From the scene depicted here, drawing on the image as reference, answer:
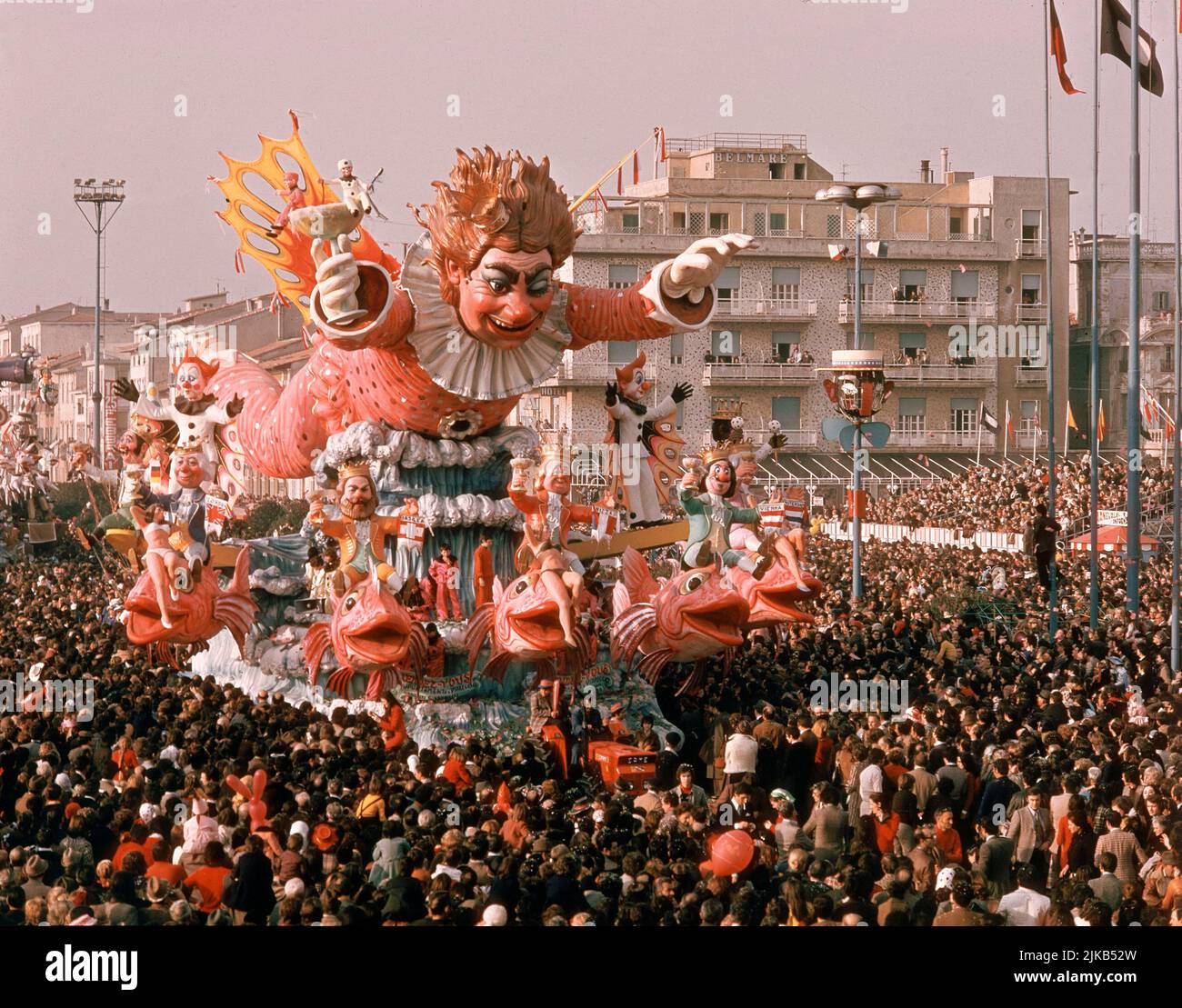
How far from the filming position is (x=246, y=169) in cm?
2559

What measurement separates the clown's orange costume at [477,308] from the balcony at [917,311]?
30.5 m

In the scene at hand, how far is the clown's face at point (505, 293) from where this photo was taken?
70.6 feet

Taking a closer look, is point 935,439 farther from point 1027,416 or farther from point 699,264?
point 699,264

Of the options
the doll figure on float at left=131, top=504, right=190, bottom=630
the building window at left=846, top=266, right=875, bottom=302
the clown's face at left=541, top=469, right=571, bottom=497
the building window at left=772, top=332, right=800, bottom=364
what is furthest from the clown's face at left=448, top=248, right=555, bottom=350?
the building window at left=846, top=266, right=875, bottom=302

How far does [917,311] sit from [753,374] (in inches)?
200

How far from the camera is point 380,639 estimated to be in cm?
2023

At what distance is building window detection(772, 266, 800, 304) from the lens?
52.8 metres

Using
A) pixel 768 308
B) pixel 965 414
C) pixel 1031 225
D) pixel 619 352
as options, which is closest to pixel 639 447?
pixel 768 308

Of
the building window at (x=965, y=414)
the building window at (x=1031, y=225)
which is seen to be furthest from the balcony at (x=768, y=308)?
the building window at (x=1031, y=225)

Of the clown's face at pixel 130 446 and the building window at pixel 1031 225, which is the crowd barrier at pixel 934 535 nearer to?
the building window at pixel 1031 225

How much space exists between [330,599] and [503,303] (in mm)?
3668

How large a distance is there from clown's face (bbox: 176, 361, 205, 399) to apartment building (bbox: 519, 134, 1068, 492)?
78.7ft
